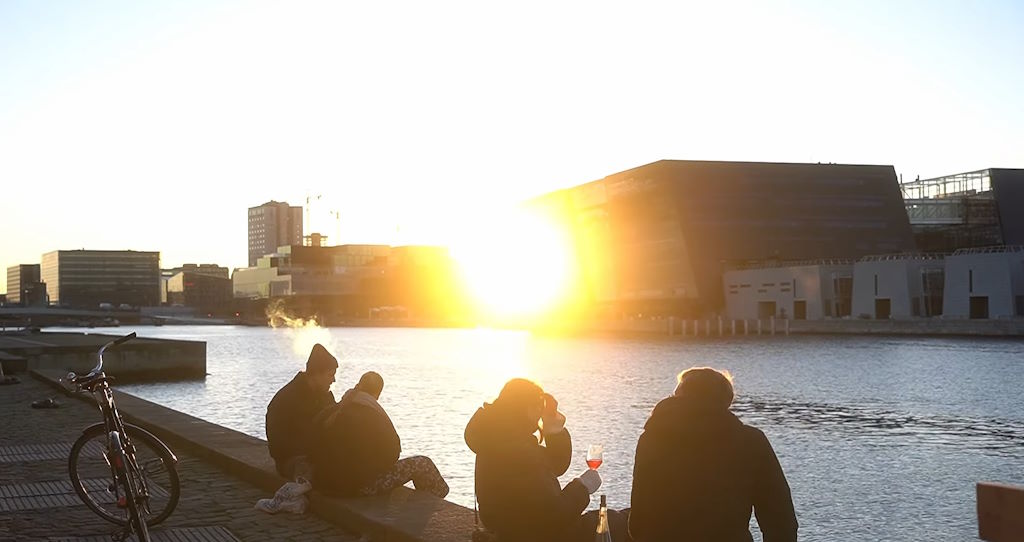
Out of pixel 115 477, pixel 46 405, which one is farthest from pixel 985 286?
pixel 115 477

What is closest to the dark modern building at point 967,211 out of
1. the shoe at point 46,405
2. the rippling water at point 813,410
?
the rippling water at point 813,410

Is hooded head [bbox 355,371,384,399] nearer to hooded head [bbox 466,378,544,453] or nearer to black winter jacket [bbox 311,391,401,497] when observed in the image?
black winter jacket [bbox 311,391,401,497]

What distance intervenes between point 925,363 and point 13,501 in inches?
2514

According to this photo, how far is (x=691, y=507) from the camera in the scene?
6.27 metres

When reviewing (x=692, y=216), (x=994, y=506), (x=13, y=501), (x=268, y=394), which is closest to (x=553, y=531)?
(x=994, y=506)

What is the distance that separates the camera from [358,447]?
1015cm

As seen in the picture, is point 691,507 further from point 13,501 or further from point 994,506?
point 13,501

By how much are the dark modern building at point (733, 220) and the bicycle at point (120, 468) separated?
133 m

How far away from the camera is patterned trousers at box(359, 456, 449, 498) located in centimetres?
1040

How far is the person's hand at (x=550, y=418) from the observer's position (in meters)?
7.43

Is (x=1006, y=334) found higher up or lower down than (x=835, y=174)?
lower down

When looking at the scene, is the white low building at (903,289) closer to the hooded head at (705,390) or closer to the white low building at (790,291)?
the white low building at (790,291)

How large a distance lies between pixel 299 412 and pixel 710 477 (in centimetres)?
581

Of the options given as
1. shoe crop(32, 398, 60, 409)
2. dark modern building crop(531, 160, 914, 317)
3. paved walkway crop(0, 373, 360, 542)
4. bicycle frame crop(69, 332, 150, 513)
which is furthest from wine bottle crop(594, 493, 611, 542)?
dark modern building crop(531, 160, 914, 317)
